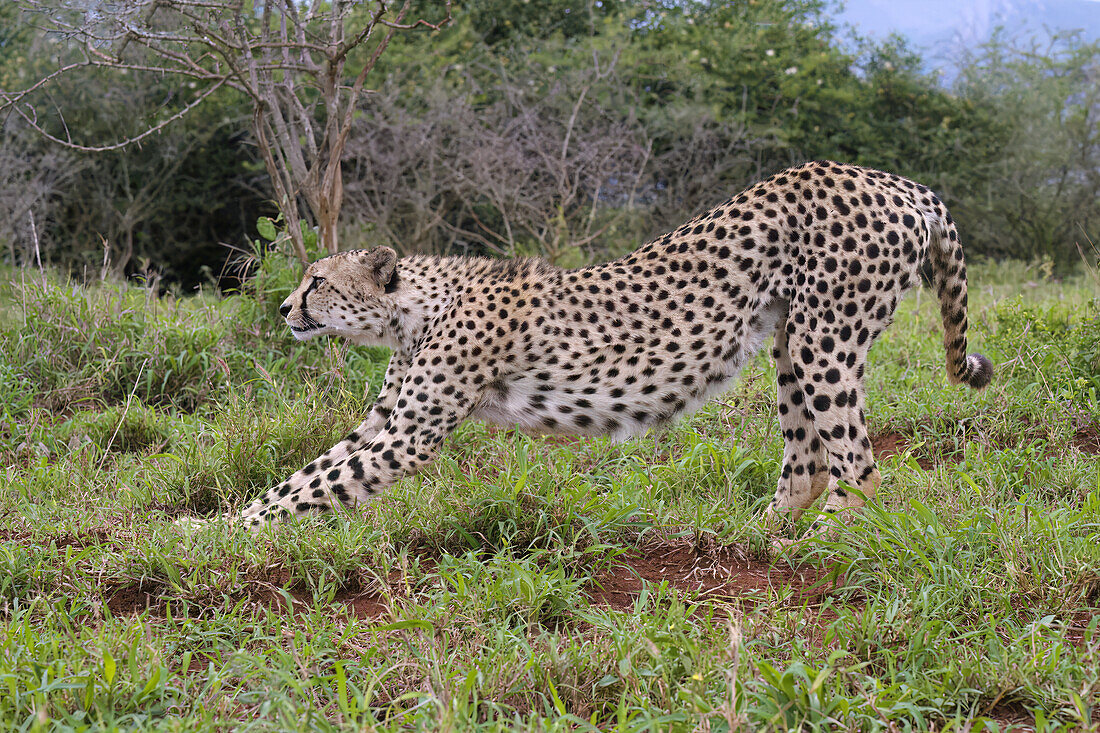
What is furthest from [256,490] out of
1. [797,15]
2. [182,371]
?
[797,15]

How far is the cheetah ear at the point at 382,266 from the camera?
398cm

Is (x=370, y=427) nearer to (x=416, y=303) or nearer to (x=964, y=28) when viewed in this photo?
(x=416, y=303)

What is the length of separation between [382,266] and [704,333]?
1410 millimetres

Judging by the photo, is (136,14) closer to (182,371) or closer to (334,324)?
(182,371)

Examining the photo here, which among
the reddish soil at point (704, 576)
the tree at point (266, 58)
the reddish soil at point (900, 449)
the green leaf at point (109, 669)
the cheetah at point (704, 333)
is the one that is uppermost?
the tree at point (266, 58)

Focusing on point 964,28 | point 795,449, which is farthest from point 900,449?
point 964,28

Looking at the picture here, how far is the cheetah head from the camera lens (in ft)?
Result: 13.1

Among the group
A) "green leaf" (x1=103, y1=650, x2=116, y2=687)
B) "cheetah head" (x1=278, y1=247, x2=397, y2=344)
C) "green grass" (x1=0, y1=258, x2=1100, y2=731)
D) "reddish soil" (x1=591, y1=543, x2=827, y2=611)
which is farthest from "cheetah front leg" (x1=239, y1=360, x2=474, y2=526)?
"green leaf" (x1=103, y1=650, x2=116, y2=687)

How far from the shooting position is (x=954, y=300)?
3.80 m

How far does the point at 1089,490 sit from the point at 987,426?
2.74ft

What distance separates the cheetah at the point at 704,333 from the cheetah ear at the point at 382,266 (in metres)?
0.32

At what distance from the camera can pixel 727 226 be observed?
374cm

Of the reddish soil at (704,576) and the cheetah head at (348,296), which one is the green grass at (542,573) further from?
the cheetah head at (348,296)

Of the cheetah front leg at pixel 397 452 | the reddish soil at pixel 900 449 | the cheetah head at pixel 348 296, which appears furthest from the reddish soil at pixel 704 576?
the cheetah head at pixel 348 296
